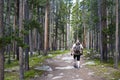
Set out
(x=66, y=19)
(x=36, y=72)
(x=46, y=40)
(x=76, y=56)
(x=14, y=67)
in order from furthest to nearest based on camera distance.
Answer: (x=66, y=19) → (x=46, y=40) → (x=14, y=67) → (x=76, y=56) → (x=36, y=72)

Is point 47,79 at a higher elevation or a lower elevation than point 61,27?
lower

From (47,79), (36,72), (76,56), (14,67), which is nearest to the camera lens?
(47,79)

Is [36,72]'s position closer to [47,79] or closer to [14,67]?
[47,79]

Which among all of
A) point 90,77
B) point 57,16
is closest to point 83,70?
point 90,77

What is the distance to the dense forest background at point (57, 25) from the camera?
17.8 m

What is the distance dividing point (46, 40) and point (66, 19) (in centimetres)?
2556

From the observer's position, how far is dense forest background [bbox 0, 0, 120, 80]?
700 inches

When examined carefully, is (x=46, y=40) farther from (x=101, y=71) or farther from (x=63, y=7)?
(x=63, y=7)

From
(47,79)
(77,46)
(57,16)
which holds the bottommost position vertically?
(47,79)

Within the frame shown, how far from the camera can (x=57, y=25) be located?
4984cm

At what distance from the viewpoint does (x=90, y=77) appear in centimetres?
1531

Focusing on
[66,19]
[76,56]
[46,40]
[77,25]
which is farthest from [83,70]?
[77,25]

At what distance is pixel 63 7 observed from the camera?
51625 mm

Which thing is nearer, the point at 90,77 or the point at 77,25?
the point at 90,77
